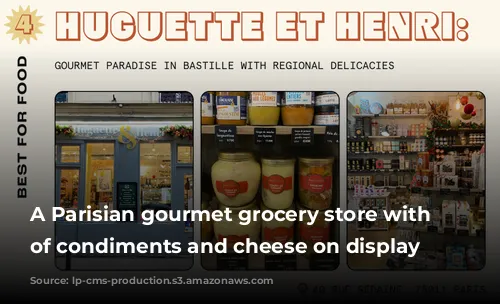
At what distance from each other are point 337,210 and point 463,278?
2.61ft

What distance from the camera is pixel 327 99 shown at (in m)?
2.13

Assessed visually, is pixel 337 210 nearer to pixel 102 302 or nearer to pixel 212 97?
pixel 212 97

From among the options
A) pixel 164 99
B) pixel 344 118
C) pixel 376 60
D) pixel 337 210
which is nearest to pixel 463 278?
pixel 337 210

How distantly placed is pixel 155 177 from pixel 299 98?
36.5 inches

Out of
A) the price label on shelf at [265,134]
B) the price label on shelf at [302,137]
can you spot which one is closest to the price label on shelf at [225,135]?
the price label on shelf at [265,134]

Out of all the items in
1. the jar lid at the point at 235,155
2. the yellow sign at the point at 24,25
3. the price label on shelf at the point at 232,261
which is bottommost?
the price label on shelf at the point at 232,261

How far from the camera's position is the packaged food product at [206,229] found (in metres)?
2.15

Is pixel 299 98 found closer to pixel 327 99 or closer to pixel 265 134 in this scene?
pixel 327 99

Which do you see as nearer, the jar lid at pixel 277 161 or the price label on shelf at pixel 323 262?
the price label on shelf at pixel 323 262

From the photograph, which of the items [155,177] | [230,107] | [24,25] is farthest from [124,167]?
[24,25]

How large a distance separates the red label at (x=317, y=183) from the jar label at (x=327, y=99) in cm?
41

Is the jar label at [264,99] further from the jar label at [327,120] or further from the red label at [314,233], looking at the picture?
the red label at [314,233]

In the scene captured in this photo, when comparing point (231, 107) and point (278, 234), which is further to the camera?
point (278, 234)

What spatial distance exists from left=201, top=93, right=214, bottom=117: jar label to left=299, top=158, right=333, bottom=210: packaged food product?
0.60m
